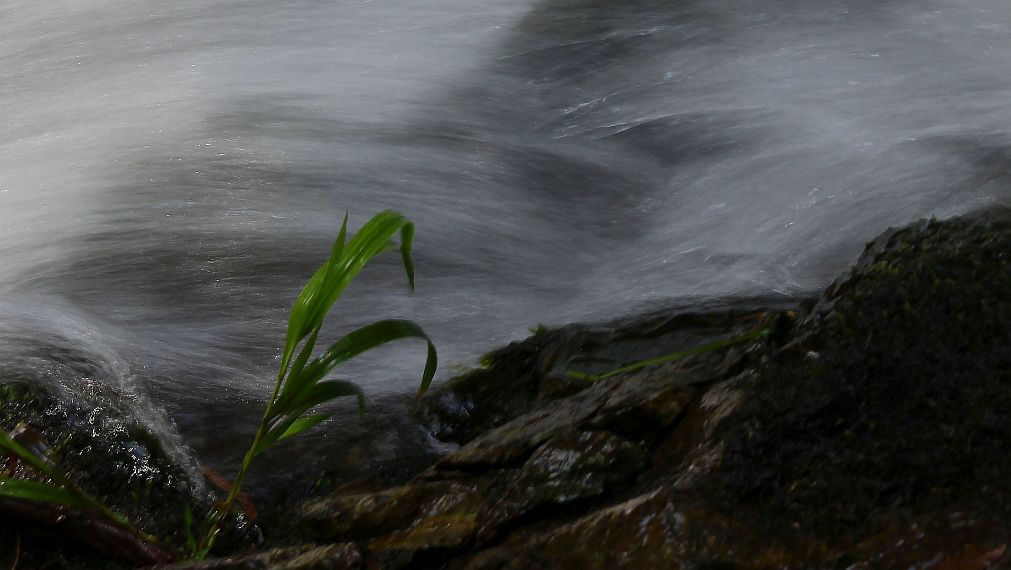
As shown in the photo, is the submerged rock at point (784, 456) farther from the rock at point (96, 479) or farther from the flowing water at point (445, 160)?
the flowing water at point (445, 160)

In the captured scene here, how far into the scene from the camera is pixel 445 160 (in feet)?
12.7

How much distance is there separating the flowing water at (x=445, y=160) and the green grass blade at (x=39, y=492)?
1.66ft

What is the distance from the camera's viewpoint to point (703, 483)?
57.9 inches

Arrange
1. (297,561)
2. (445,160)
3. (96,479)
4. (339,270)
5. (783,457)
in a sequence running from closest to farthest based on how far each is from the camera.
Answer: (783,457), (297,561), (339,270), (96,479), (445,160)

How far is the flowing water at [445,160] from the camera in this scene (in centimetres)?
275

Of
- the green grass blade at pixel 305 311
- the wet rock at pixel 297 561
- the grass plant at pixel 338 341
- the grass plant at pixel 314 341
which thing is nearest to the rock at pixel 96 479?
the grass plant at pixel 314 341

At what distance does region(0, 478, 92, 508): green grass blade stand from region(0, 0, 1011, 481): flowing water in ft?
1.66

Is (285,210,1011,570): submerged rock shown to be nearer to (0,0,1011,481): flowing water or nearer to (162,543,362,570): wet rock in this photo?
(162,543,362,570): wet rock

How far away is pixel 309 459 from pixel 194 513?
279mm

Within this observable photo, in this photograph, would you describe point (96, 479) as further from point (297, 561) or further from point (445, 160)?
point (445, 160)

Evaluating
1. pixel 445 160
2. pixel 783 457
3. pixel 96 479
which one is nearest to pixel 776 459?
pixel 783 457

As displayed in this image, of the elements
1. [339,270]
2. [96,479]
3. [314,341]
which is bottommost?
[96,479]

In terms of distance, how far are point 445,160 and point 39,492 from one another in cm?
240

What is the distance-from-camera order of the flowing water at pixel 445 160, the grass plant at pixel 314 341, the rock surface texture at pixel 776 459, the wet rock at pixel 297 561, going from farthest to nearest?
1. the flowing water at pixel 445 160
2. the grass plant at pixel 314 341
3. the wet rock at pixel 297 561
4. the rock surface texture at pixel 776 459
